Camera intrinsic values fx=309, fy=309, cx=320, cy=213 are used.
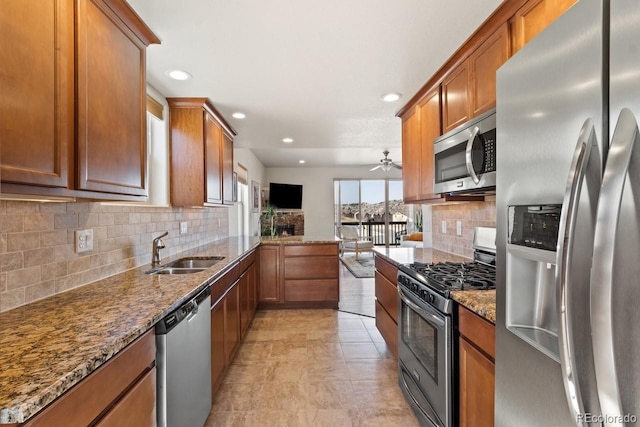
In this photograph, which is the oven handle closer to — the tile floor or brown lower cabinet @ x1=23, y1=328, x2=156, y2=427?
the tile floor

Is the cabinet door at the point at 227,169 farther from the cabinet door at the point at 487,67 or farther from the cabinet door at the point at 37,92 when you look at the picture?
the cabinet door at the point at 487,67

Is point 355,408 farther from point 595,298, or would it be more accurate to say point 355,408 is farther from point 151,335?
point 595,298

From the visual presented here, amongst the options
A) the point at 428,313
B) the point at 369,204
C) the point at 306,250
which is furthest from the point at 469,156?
the point at 369,204

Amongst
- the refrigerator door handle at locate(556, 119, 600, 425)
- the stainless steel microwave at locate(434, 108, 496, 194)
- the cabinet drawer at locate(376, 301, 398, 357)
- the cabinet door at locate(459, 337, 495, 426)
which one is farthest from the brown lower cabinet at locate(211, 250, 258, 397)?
the refrigerator door handle at locate(556, 119, 600, 425)

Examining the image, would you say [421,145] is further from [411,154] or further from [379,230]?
[379,230]

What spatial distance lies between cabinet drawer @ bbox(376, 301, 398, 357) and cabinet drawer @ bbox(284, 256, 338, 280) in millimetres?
1116

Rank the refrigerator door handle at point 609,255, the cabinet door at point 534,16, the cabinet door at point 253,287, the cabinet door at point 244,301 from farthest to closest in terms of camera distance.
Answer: the cabinet door at point 253,287, the cabinet door at point 244,301, the cabinet door at point 534,16, the refrigerator door handle at point 609,255

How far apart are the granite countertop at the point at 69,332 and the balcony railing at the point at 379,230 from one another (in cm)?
749

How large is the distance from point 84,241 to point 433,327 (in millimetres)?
1928

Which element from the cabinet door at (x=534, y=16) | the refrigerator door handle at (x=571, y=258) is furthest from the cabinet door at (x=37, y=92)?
the cabinet door at (x=534, y=16)

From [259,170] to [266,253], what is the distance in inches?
161

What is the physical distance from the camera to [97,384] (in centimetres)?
88

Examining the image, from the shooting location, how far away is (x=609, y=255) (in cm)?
60

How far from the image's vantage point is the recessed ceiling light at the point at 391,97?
266 cm
